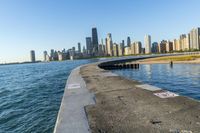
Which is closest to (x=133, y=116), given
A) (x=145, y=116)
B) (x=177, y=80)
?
(x=145, y=116)

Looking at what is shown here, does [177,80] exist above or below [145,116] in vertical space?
below

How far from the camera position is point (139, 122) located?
679cm

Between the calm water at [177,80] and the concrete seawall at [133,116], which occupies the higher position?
the concrete seawall at [133,116]

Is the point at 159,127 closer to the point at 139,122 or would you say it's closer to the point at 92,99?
the point at 139,122

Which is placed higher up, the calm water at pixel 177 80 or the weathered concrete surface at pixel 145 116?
the weathered concrete surface at pixel 145 116

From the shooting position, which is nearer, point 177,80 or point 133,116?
point 133,116

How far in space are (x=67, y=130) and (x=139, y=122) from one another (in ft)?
7.93

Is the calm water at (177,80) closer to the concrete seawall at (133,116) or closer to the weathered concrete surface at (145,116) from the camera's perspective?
the weathered concrete surface at (145,116)

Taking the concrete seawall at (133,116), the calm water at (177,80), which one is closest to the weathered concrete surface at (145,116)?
the concrete seawall at (133,116)

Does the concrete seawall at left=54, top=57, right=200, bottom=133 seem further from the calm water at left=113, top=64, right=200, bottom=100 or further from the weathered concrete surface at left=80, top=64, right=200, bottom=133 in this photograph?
the calm water at left=113, top=64, right=200, bottom=100

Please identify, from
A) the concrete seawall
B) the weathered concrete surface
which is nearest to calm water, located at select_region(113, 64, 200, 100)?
the weathered concrete surface

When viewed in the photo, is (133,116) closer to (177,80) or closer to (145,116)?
(145,116)

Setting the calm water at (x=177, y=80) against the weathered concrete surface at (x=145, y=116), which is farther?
the calm water at (x=177, y=80)

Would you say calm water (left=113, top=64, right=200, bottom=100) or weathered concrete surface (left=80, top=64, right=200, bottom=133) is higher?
weathered concrete surface (left=80, top=64, right=200, bottom=133)
